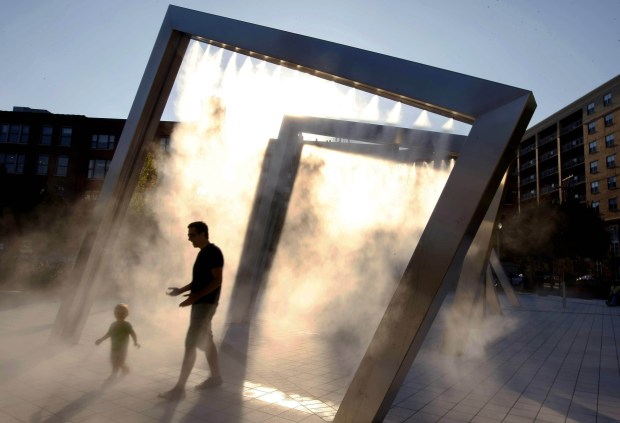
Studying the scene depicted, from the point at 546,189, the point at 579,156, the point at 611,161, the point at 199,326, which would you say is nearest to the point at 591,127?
the point at 579,156

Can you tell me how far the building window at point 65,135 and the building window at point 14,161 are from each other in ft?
9.86

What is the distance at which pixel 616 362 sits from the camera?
6.12 m

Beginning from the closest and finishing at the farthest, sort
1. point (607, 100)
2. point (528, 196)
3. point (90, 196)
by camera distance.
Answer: point (90, 196) → point (607, 100) → point (528, 196)

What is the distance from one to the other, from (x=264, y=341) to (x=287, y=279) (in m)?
3.67

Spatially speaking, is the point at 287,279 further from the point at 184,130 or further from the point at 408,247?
the point at 184,130

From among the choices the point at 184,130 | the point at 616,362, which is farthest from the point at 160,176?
the point at 616,362

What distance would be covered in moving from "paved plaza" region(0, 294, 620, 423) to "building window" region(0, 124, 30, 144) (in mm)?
32389

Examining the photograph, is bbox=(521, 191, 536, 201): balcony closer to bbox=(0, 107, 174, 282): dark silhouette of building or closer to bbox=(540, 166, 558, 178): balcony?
bbox=(540, 166, 558, 178): balcony

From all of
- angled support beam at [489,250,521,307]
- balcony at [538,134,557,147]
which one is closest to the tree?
angled support beam at [489,250,521,307]

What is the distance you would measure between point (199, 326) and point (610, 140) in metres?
48.0

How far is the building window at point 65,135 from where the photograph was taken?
114 feet

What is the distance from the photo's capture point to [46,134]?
3469 cm

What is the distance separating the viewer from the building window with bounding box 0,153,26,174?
1340 inches

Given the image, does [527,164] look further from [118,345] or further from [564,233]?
[118,345]
